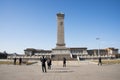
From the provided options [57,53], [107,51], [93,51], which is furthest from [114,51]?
[57,53]

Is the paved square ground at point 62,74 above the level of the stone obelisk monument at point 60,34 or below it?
below

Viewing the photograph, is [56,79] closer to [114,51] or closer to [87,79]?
[87,79]

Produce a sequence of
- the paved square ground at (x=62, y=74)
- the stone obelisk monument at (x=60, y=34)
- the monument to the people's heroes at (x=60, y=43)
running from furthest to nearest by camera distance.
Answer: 1. the monument to the people's heroes at (x=60, y=43)
2. the stone obelisk monument at (x=60, y=34)
3. the paved square ground at (x=62, y=74)

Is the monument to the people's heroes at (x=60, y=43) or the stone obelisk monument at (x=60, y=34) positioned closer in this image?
the stone obelisk monument at (x=60, y=34)

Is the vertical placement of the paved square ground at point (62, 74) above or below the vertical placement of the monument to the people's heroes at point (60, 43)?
below

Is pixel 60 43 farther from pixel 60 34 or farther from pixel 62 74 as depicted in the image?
pixel 62 74

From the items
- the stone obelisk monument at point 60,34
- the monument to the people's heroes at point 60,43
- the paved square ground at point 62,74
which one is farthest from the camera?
the monument to the people's heroes at point 60,43

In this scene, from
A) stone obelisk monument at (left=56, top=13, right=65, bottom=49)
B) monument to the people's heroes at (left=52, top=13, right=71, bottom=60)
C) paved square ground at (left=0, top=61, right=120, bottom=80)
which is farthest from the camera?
monument to the people's heroes at (left=52, top=13, right=71, bottom=60)

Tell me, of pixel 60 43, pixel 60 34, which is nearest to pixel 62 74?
pixel 60 34

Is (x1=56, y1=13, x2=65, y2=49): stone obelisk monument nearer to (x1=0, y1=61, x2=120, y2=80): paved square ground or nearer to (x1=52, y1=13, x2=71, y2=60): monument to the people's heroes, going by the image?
(x1=52, y1=13, x2=71, y2=60): monument to the people's heroes

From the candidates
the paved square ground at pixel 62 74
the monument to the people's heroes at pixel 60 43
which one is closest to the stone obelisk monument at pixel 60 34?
the monument to the people's heroes at pixel 60 43

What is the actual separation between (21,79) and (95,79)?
522 centimetres

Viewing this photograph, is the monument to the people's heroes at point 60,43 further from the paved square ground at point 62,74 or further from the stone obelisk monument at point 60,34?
the paved square ground at point 62,74

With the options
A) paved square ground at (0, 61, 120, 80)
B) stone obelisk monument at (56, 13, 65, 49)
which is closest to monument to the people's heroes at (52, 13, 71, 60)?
stone obelisk monument at (56, 13, 65, 49)
